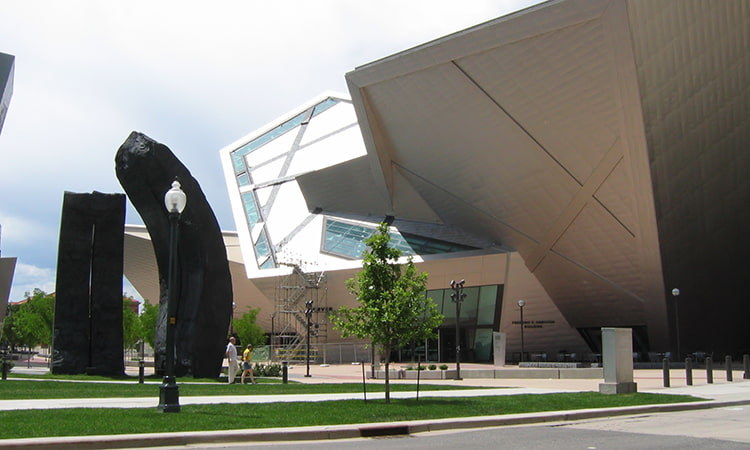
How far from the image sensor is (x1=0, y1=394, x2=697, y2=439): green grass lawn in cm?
1049

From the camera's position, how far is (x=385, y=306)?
594 inches

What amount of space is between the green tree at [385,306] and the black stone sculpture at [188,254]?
29.4ft

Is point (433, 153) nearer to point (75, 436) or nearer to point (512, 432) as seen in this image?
point (512, 432)

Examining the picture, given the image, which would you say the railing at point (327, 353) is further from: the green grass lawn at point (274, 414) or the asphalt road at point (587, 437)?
the asphalt road at point (587, 437)

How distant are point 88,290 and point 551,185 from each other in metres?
22.4

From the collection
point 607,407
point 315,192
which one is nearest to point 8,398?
point 607,407

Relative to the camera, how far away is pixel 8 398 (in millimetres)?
15602

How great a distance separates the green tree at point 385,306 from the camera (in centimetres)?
1518

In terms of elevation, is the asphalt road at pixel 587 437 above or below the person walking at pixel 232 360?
below

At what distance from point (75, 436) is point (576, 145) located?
90.0ft

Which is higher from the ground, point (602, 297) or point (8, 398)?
point (602, 297)

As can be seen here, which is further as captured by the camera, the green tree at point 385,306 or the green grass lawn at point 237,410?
the green tree at point 385,306

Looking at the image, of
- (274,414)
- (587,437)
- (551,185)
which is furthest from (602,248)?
(274,414)

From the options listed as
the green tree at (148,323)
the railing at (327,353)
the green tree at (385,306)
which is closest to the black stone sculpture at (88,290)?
Result: the green tree at (385,306)
